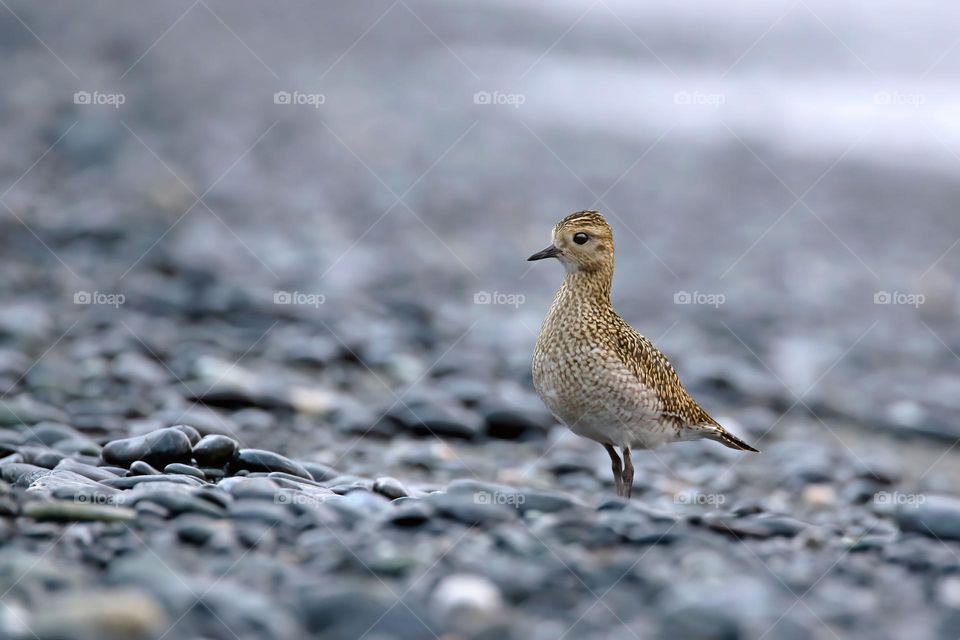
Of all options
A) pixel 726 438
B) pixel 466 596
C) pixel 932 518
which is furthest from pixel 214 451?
pixel 932 518

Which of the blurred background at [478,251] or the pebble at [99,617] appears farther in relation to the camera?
the blurred background at [478,251]

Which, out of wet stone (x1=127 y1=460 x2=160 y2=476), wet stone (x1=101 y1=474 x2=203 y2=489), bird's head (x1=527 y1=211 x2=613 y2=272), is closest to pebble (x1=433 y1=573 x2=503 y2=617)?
wet stone (x1=101 y1=474 x2=203 y2=489)

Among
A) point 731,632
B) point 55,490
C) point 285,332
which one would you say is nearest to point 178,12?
point 285,332

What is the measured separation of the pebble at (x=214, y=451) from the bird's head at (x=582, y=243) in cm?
193

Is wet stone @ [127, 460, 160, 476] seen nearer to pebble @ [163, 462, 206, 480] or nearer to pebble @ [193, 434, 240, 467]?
pebble @ [163, 462, 206, 480]

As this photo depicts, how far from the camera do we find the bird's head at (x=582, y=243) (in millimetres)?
6086

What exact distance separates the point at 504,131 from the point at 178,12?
19.8 feet

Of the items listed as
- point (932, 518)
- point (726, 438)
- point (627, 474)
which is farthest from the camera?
point (726, 438)

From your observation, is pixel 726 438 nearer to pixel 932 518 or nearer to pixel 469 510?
pixel 932 518

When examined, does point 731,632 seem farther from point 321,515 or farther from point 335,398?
point 335,398

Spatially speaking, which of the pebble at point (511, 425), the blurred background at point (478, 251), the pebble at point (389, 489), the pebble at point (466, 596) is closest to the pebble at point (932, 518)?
the blurred background at point (478, 251)

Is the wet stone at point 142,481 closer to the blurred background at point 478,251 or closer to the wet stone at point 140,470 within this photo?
the wet stone at point 140,470

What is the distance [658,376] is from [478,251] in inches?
236

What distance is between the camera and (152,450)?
567 centimetres
